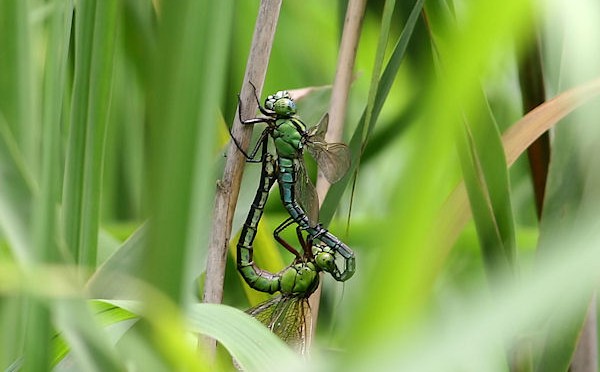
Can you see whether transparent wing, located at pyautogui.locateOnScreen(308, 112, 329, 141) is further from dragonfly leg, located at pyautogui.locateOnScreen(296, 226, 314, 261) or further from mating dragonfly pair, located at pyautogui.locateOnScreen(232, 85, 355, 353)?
dragonfly leg, located at pyautogui.locateOnScreen(296, 226, 314, 261)

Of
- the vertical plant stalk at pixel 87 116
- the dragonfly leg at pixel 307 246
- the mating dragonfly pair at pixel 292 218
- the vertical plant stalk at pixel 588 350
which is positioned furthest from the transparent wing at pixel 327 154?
the vertical plant stalk at pixel 588 350

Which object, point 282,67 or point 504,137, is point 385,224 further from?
point 282,67

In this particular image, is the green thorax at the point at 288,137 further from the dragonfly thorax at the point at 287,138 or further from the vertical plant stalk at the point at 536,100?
the vertical plant stalk at the point at 536,100

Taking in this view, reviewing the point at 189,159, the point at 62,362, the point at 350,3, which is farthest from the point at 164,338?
the point at 350,3

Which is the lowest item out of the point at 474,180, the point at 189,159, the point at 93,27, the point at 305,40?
the point at 189,159

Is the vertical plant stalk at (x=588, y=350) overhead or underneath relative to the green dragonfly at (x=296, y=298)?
underneath

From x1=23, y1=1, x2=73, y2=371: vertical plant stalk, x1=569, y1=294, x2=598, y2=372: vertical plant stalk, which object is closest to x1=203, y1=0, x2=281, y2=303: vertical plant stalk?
A: x1=23, y1=1, x2=73, y2=371: vertical plant stalk

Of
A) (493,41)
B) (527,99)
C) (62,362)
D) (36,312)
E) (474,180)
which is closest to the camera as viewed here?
(493,41)
